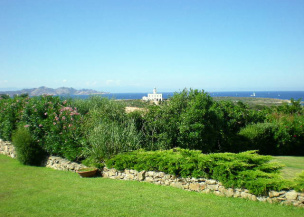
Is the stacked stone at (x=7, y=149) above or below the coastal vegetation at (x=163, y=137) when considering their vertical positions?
below

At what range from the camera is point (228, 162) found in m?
6.84

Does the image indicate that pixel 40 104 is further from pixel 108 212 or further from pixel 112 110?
pixel 108 212

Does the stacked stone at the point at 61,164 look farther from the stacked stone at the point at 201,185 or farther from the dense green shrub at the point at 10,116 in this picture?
the dense green shrub at the point at 10,116

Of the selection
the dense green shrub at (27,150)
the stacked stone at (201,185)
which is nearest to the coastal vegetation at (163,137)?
the dense green shrub at (27,150)

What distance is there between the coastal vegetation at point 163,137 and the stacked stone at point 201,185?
0.19 metres

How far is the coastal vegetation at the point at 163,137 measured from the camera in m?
6.97

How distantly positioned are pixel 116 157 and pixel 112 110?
3.59m

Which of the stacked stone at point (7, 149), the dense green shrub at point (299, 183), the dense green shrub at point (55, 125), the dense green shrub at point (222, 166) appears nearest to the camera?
the dense green shrub at point (299, 183)

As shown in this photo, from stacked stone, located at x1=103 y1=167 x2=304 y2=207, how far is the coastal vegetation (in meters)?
0.19

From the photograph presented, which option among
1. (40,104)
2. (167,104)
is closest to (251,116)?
(167,104)

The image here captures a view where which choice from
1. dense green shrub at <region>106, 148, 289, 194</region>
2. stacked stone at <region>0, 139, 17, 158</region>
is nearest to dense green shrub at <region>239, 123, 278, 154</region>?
dense green shrub at <region>106, 148, 289, 194</region>

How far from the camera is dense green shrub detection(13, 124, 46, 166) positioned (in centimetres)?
1105

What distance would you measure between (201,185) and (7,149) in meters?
11.6

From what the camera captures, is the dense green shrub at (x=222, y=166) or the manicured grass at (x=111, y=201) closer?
the manicured grass at (x=111, y=201)
